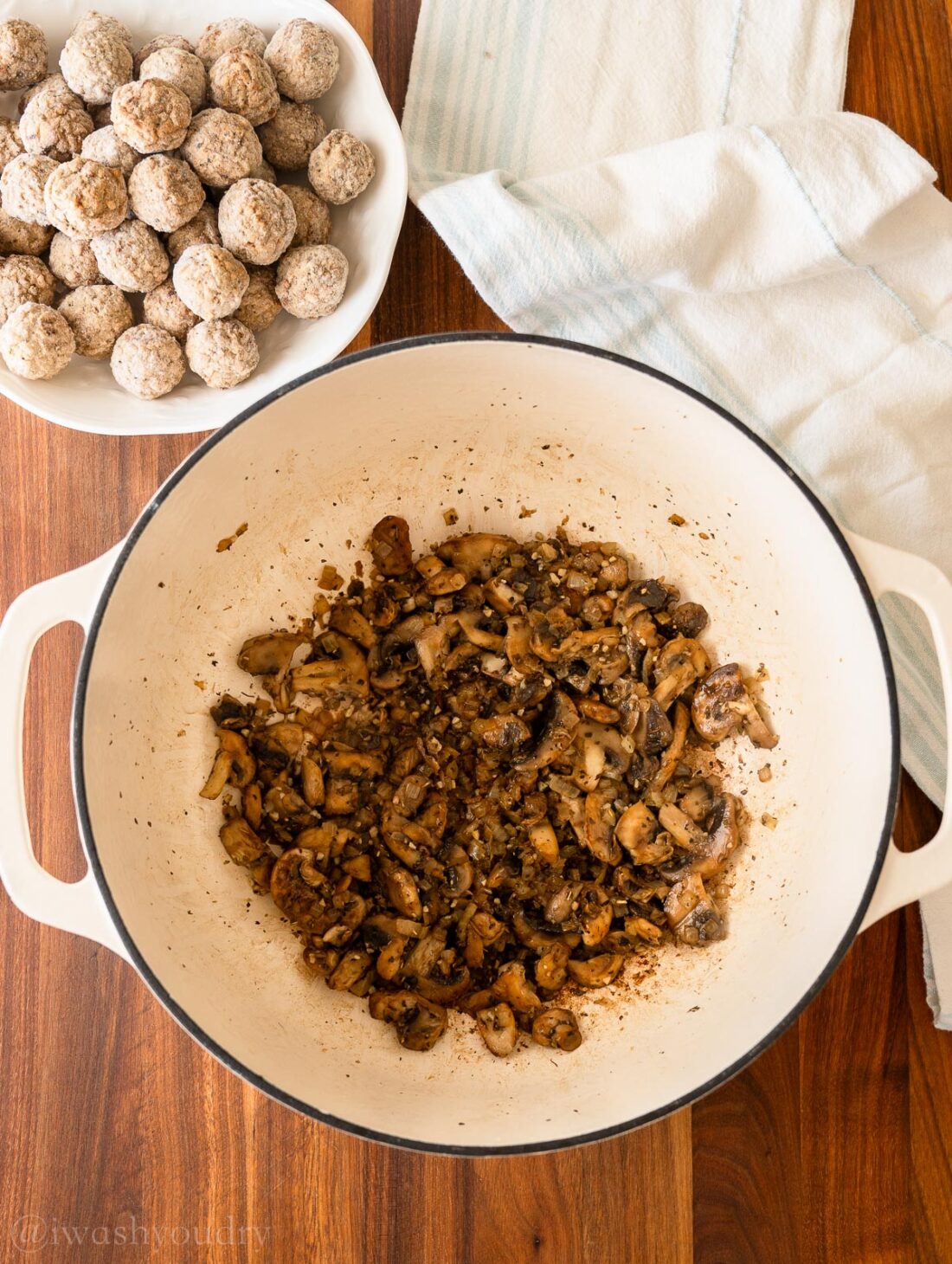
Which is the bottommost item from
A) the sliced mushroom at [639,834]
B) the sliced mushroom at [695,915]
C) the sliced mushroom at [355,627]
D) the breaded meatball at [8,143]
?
the sliced mushroom at [695,915]

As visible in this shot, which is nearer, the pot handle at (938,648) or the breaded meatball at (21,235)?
the pot handle at (938,648)

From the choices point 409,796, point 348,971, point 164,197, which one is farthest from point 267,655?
point 164,197

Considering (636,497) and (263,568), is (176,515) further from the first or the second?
(636,497)

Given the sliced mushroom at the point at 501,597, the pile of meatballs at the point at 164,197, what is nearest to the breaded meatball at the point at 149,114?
the pile of meatballs at the point at 164,197

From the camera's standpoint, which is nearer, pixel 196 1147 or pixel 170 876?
pixel 170 876

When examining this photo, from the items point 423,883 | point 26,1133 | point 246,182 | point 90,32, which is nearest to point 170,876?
point 423,883

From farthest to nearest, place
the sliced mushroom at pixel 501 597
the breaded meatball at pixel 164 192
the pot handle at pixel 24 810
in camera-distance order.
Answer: the sliced mushroom at pixel 501 597, the breaded meatball at pixel 164 192, the pot handle at pixel 24 810

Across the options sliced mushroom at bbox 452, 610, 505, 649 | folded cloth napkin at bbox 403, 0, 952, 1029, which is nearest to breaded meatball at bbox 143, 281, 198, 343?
folded cloth napkin at bbox 403, 0, 952, 1029

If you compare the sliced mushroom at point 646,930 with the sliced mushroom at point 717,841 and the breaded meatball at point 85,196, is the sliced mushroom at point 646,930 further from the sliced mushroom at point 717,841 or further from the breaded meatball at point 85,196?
the breaded meatball at point 85,196
